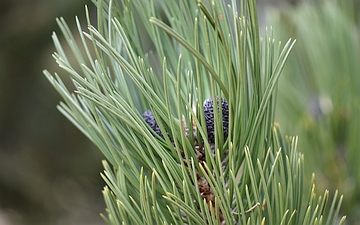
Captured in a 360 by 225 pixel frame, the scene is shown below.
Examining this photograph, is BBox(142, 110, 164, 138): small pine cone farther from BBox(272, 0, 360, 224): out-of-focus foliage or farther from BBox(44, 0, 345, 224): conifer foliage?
Result: BBox(272, 0, 360, 224): out-of-focus foliage

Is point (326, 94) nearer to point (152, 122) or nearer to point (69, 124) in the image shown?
point (152, 122)

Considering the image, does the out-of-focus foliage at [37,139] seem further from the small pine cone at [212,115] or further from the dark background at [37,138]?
the small pine cone at [212,115]

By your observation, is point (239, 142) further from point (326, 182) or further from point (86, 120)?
point (326, 182)

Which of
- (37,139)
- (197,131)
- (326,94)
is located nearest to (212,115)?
(197,131)

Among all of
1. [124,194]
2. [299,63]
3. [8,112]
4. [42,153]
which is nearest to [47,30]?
[8,112]

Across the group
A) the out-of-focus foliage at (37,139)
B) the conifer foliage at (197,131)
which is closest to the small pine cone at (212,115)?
the conifer foliage at (197,131)

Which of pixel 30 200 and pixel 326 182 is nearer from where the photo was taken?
pixel 326 182

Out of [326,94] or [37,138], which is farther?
[37,138]
